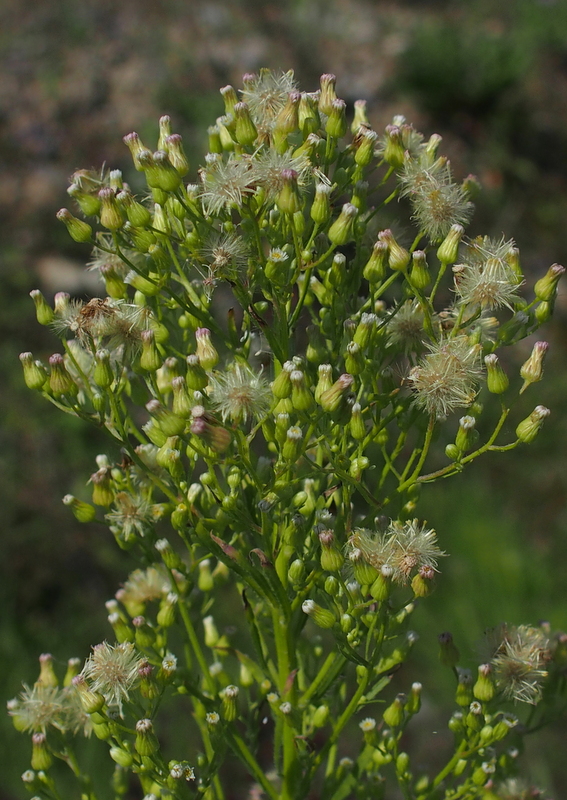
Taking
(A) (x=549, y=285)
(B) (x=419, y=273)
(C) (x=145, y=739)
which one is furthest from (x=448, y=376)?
(C) (x=145, y=739)

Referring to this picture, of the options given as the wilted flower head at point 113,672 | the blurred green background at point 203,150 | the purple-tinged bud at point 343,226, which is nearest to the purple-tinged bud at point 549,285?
the purple-tinged bud at point 343,226

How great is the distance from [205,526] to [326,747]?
26.0 inches

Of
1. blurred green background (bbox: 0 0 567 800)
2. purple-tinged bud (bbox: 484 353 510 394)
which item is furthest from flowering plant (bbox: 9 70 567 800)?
blurred green background (bbox: 0 0 567 800)

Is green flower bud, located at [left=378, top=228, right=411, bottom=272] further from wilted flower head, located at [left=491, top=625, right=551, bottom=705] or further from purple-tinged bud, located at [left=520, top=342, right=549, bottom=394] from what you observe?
wilted flower head, located at [left=491, top=625, right=551, bottom=705]

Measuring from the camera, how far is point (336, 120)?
1681 millimetres

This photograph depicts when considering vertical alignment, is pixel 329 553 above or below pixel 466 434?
below

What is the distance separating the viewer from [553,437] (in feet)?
23.0

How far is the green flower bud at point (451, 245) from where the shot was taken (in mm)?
1692

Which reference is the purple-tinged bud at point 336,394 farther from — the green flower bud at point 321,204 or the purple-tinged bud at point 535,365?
the purple-tinged bud at point 535,365

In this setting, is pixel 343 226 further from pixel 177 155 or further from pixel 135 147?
pixel 135 147

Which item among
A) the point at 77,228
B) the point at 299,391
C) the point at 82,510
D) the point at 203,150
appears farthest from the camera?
the point at 203,150

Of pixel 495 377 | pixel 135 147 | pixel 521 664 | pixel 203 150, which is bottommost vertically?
pixel 521 664

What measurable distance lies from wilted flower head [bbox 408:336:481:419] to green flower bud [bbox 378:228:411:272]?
0.66 ft

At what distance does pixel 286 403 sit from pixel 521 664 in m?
0.93
